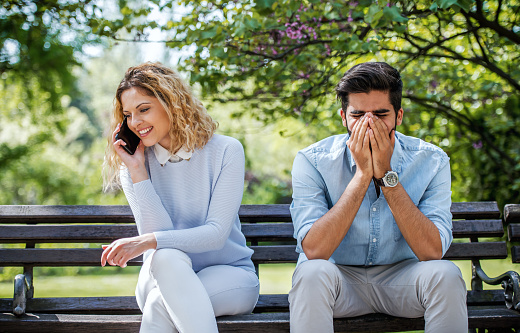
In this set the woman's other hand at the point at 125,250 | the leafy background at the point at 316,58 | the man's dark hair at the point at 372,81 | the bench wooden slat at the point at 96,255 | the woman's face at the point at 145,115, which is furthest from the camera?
the leafy background at the point at 316,58

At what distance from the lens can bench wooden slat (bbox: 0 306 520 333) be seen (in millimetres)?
2582

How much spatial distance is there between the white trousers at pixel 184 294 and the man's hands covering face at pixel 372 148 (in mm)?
894

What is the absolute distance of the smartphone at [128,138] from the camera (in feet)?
9.72

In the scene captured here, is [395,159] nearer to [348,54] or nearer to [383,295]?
[383,295]

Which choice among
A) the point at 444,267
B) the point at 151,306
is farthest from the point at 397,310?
the point at 151,306

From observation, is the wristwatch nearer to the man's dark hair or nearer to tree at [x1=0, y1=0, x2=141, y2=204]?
the man's dark hair

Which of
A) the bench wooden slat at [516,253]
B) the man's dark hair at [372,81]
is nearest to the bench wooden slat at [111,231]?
the bench wooden slat at [516,253]

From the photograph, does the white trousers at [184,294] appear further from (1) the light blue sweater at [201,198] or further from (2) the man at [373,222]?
(2) the man at [373,222]

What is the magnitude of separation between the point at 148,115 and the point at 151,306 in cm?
107

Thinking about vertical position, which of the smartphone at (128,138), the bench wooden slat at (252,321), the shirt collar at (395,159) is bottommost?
the bench wooden slat at (252,321)

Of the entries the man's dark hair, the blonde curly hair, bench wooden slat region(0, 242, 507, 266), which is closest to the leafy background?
the man's dark hair

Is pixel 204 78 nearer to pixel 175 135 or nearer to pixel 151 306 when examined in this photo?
pixel 175 135

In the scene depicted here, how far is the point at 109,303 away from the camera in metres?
3.15

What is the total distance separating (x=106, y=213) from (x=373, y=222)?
1.73 m
